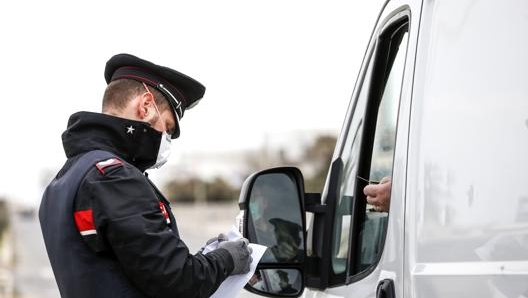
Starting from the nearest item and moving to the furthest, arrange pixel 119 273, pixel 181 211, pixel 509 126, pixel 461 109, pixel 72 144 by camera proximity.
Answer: pixel 509 126, pixel 461 109, pixel 119 273, pixel 72 144, pixel 181 211

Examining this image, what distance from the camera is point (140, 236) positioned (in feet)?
8.57

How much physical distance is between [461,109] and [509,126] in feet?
0.67

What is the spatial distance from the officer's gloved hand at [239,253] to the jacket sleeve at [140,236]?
0.12 metres

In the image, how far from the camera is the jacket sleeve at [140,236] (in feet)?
8.61

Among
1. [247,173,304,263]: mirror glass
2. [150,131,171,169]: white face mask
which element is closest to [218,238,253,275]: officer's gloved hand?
[247,173,304,263]: mirror glass

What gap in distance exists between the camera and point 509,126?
77.7 inches

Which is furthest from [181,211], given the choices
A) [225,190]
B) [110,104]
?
[110,104]

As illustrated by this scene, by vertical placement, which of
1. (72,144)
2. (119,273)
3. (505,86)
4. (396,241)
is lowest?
(119,273)

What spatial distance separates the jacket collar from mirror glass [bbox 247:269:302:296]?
62 centimetres

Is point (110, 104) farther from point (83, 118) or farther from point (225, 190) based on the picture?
point (225, 190)

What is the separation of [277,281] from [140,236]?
2.28 feet

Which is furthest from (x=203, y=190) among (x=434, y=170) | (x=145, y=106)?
(x=434, y=170)

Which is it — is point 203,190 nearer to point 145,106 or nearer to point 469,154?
point 145,106

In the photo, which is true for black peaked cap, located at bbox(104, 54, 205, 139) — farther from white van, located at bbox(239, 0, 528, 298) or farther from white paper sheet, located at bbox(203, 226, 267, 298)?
white paper sheet, located at bbox(203, 226, 267, 298)
